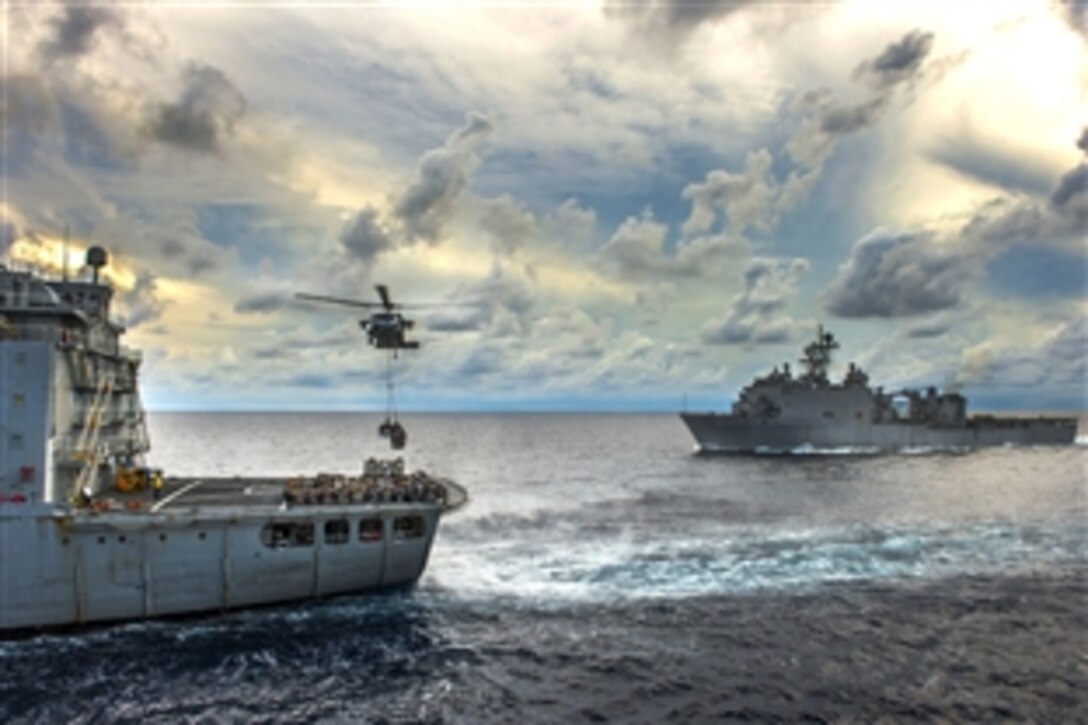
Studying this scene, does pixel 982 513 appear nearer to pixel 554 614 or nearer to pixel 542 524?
pixel 542 524

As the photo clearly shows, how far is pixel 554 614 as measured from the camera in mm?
30688

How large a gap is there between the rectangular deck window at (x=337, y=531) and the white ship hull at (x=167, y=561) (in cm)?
5

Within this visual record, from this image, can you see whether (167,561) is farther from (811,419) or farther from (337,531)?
(811,419)

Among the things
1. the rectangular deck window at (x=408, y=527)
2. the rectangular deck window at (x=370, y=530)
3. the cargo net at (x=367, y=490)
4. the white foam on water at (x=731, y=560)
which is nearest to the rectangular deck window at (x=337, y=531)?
the rectangular deck window at (x=370, y=530)

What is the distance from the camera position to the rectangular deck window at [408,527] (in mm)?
33000

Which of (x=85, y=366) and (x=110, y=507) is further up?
Answer: (x=85, y=366)

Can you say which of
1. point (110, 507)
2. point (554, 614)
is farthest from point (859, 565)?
point (110, 507)

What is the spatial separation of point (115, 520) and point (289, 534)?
673 centimetres

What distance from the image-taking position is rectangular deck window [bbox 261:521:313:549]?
30.6 metres

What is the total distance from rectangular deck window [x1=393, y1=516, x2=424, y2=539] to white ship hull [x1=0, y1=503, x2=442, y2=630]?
2.95ft

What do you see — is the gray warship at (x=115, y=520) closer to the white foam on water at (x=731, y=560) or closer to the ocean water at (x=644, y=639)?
the ocean water at (x=644, y=639)

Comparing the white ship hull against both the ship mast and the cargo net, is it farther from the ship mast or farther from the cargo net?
the ship mast

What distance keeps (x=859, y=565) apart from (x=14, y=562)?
39018 mm

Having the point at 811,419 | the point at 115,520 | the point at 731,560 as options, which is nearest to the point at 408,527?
the point at 115,520
